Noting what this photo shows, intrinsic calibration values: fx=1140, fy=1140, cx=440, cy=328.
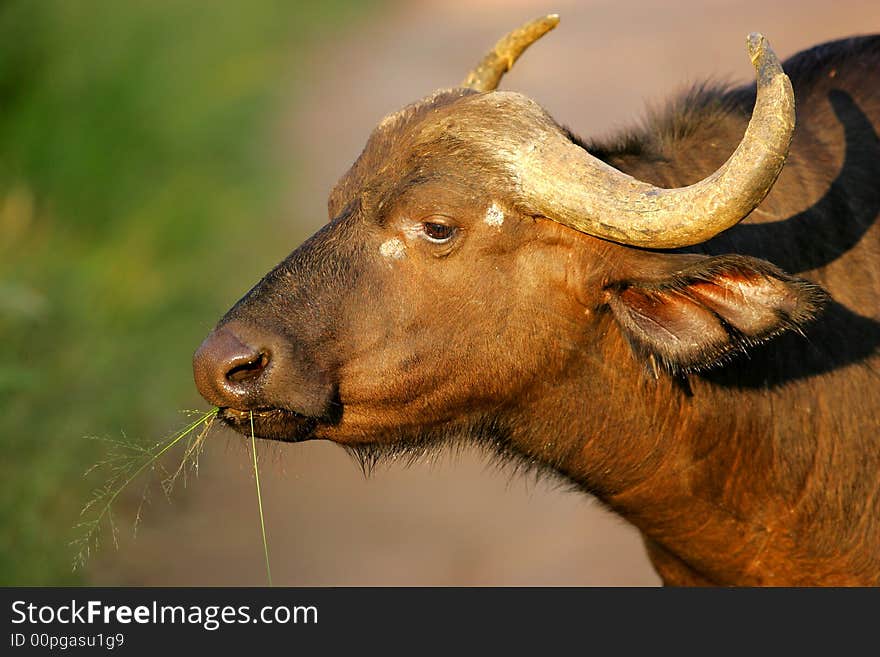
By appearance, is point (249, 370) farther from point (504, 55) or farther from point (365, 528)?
point (365, 528)

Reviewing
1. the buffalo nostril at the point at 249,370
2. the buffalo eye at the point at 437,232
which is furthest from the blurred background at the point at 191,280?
the buffalo nostril at the point at 249,370

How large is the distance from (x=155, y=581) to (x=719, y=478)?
3.51 meters

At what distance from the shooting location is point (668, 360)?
12.7ft

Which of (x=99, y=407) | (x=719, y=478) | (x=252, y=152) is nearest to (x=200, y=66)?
(x=252, y=152)

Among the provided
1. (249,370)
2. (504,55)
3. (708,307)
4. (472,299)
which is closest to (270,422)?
(249,370)

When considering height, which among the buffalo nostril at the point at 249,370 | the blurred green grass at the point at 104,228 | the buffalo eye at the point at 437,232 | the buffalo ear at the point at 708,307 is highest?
the blurred green grass at the point at 104,228

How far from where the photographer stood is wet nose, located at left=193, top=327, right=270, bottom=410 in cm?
380

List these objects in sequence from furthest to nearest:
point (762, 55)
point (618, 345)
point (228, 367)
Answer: point (618, 345)
point (228, 367)
point (762, 55)

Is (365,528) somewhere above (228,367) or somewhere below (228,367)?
above

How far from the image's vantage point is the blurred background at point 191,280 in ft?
21.7

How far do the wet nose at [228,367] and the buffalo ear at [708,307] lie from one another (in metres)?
1.24

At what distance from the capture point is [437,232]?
397 cm

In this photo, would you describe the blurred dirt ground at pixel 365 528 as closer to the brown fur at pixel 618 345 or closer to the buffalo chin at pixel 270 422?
the brown fur at pixel 618 345

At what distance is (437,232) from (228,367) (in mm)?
854
